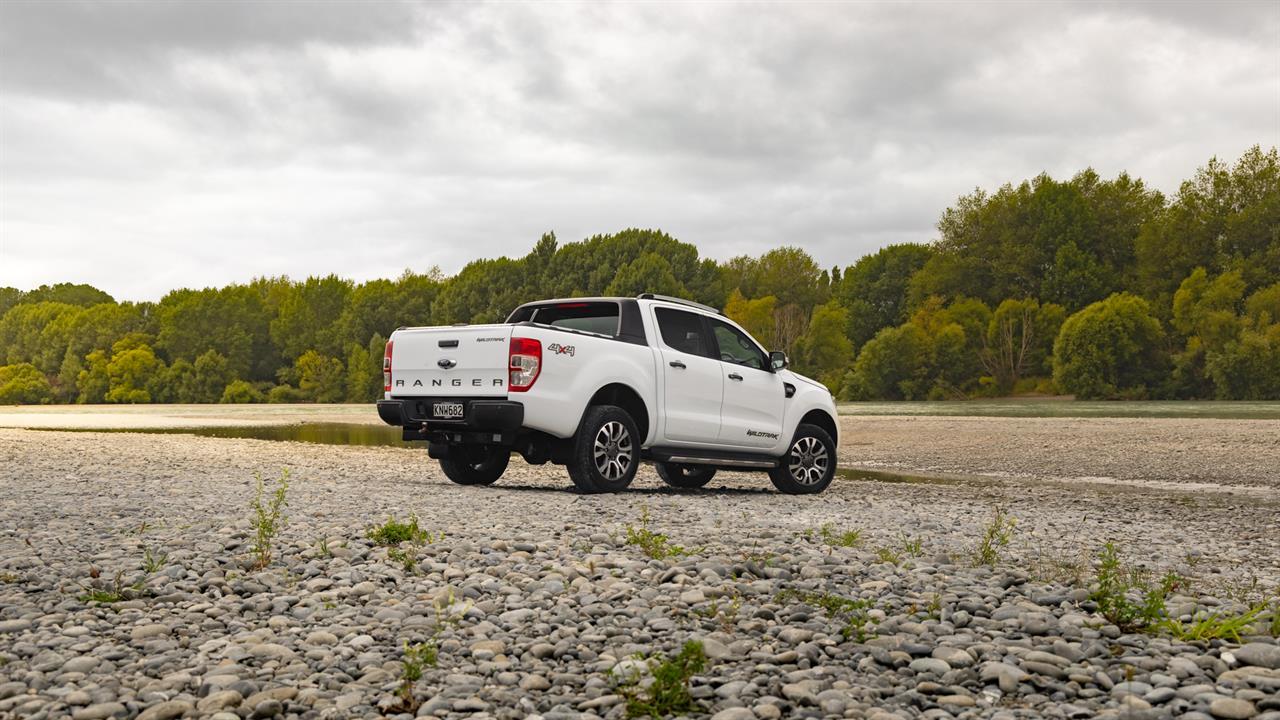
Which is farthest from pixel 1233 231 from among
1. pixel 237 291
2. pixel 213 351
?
pixel 237 291

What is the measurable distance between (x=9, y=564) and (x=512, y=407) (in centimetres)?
508

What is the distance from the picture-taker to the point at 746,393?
13.4m

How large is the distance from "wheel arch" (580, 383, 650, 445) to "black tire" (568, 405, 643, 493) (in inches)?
6.4

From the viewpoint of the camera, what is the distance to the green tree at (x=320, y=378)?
334ft

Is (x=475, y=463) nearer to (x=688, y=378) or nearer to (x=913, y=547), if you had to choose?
(x=688, y=378)

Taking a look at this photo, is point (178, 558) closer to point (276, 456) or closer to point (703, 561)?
point (703, 561)

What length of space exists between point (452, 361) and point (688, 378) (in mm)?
2912

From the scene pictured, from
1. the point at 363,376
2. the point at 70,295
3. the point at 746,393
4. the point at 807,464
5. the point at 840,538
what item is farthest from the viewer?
the point at 70,295

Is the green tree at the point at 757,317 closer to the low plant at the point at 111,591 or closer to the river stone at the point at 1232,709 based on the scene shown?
the low plant at the point at 111,591

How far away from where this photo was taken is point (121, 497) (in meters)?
11.0

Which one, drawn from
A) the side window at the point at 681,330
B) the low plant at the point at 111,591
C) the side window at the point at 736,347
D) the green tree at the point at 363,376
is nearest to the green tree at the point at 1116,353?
the green tree at the point at 363,376

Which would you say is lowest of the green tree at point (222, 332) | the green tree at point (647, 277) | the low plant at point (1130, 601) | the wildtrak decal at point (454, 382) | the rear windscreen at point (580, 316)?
the low plant at point (1130, 601)

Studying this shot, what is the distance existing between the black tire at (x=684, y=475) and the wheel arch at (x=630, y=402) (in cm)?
267

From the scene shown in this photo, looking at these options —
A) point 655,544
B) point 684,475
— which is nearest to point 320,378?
point 684,475
